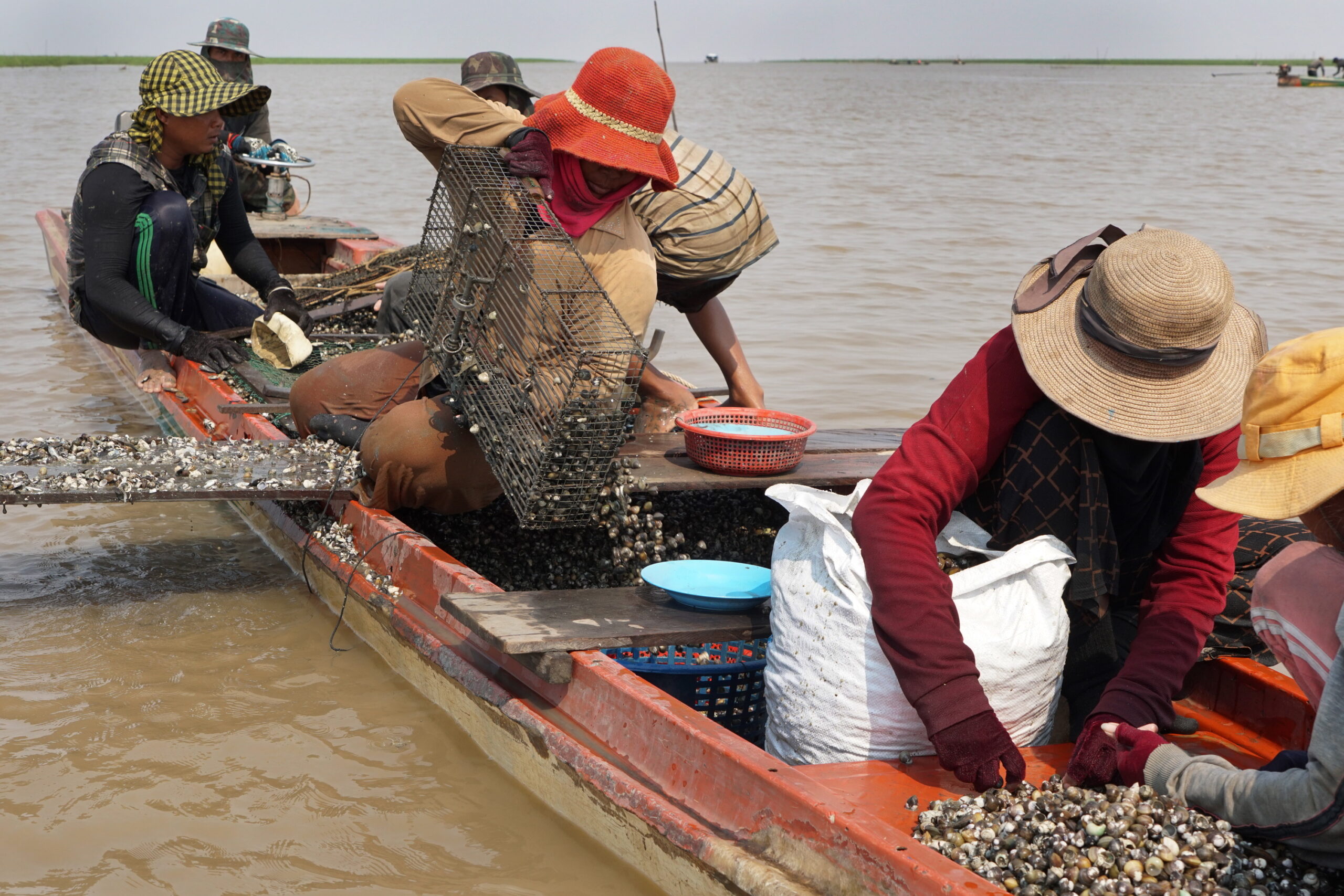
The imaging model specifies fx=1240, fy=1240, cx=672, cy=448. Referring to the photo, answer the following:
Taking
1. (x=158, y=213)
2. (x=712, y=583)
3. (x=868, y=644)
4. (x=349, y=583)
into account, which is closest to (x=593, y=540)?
(x=349, y=583)

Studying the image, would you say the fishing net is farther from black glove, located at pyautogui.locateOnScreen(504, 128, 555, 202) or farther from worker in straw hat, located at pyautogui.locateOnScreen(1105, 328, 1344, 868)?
worker in straw hat, located at pyautogui.locateOnScreen(1105, 328, 1344, 868)

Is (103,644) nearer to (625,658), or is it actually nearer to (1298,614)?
(625,658)

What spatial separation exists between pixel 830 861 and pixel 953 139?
84.7 ft

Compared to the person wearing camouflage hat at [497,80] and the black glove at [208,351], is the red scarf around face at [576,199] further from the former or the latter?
the black glove at [208,351]

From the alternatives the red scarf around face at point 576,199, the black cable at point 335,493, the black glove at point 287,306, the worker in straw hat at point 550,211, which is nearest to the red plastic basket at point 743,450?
the worker in straw hat at point 550,211

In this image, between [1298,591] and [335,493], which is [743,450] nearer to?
[335,493]

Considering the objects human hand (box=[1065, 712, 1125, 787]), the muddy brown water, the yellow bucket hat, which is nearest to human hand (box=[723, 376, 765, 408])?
the muddy brown water

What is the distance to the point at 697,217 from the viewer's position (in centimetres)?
382

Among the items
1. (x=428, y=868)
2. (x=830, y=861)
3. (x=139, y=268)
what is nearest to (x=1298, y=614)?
(x=830, y=861)

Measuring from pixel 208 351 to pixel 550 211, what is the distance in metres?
2.40

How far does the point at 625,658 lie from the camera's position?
3.19 metres

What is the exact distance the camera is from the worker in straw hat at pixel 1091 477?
7.20ft

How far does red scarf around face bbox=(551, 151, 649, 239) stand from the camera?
10.4 feet

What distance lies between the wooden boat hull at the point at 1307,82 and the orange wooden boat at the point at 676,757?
203 feet
